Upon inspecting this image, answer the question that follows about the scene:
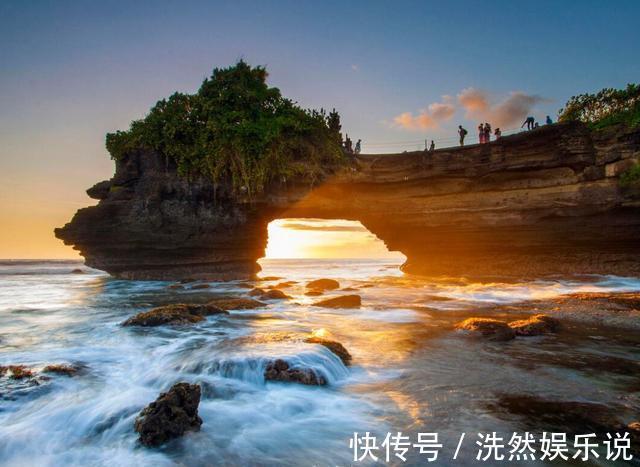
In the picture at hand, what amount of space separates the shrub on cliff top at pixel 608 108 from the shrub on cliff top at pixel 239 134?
10525 mm

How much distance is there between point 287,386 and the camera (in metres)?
4.90

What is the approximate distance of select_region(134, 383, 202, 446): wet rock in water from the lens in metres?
3.51

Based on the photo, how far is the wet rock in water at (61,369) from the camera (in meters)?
5.37

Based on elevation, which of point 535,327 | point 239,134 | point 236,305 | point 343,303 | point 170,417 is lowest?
point 343,303

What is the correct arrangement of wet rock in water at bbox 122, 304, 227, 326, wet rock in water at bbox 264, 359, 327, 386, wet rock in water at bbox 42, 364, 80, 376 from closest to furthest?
wet rock in water at bbox 264, 359, 327, 386, wet rock in water at bbox 42, 364, 80, 376, wet rock in water at bbox 122, 304, 227, 326

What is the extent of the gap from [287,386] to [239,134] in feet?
43.9

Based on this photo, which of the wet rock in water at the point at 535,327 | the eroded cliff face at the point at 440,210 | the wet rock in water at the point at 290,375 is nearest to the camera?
the wet rock in water at the point at 290,375

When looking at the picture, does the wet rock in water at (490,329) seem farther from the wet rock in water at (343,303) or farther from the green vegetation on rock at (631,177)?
the green vegetation on rock at (631,177)

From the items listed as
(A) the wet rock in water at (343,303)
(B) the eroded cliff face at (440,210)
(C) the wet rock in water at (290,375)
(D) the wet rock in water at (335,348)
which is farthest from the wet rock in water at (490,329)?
(B) the eroded cliff face at (440,210)

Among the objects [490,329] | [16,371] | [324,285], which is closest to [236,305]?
[16,371]

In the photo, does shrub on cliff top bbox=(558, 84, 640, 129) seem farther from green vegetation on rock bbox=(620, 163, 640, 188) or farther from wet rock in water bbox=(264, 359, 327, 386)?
wet rock in water bbox=(264, 359, 327, 386)

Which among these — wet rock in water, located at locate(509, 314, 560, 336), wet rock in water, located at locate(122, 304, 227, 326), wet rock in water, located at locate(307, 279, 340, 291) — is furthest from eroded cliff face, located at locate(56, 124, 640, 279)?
wet rock in water, located at locate(509, 314, 560, 336)

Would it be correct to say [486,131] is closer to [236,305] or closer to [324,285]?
[324,285]

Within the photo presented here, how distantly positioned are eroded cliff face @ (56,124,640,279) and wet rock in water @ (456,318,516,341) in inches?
456
